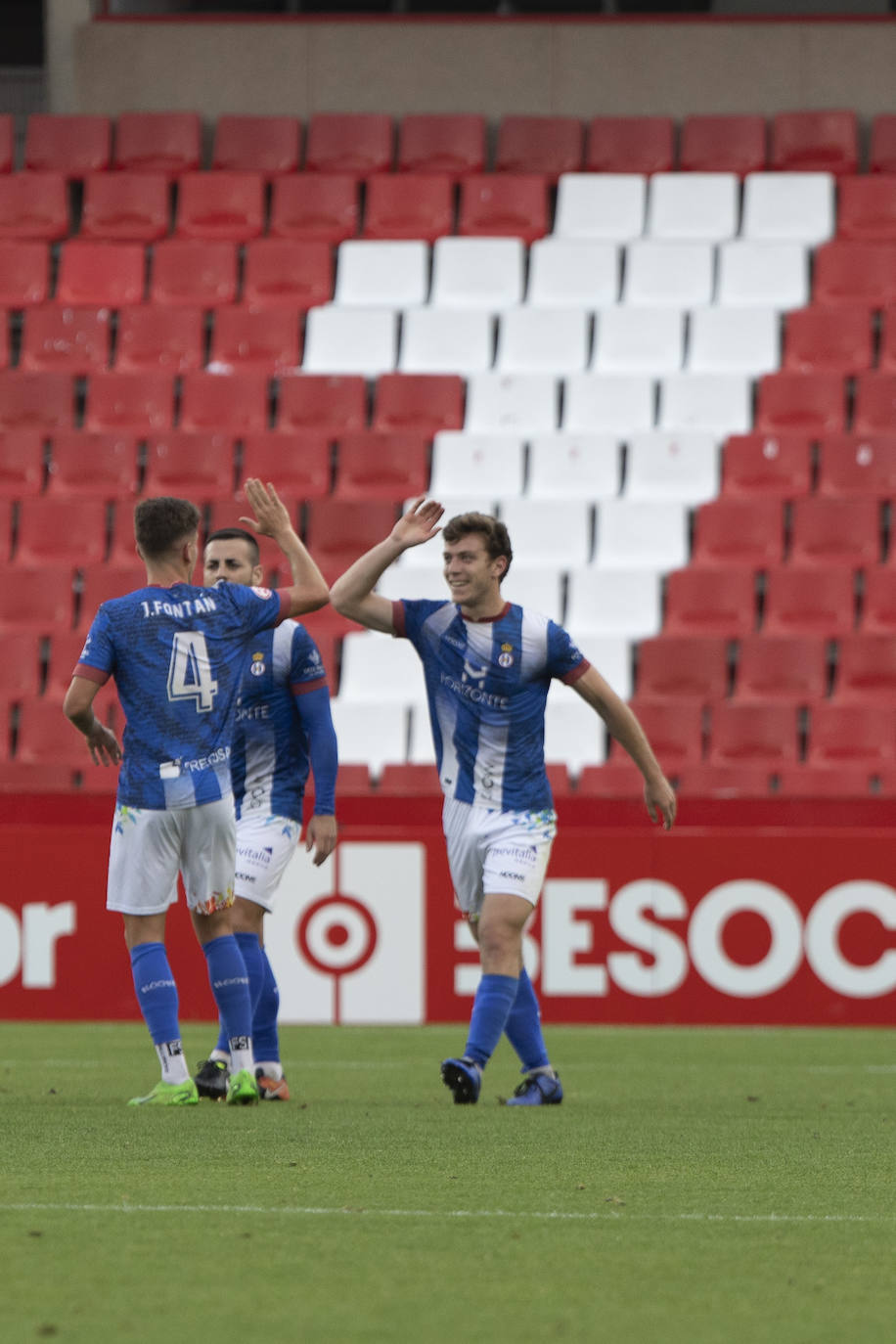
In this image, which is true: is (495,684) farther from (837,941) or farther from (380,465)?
(380,465)

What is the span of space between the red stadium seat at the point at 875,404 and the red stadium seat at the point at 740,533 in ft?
3.68

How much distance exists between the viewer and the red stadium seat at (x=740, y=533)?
45.1 feet

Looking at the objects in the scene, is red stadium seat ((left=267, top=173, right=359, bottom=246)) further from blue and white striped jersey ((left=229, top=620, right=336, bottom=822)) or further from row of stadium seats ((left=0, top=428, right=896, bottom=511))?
blue and white striped jersey ((left=229, top=620, right=336, bottom=822))

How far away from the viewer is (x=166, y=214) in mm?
16719

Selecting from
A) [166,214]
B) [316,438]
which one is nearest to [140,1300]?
[316,438]

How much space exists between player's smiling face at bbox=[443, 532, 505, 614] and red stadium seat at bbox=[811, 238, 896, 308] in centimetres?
924

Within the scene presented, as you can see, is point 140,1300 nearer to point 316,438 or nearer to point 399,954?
point 399,954

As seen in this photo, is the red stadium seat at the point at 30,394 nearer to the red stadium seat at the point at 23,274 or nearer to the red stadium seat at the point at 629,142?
the red stadium seat at the point at 23,274

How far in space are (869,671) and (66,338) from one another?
6.36 metres

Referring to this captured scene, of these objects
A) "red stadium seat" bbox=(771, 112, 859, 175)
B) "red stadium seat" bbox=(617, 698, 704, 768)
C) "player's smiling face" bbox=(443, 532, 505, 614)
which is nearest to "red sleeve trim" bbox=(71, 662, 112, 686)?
"player's smiling face" bbox=(443, 532, 505, 614)

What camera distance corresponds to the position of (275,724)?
7.40 meters

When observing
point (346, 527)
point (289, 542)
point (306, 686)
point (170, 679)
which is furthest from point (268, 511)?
point (346, 527)

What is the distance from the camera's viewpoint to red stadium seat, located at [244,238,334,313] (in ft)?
52.6

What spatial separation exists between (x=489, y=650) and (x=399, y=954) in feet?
12.6
